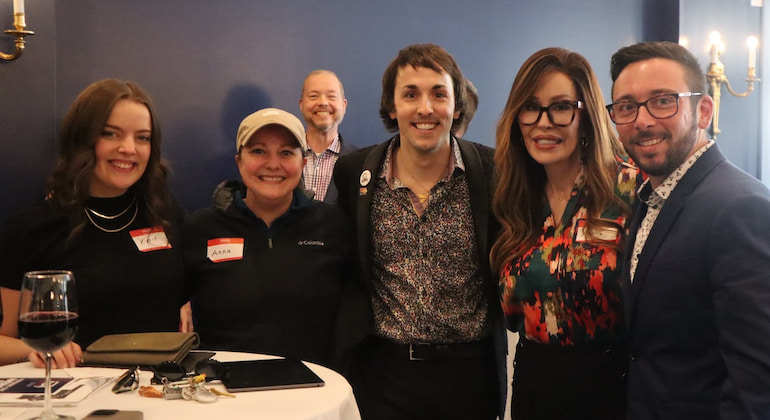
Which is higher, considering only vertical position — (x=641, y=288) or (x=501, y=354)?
(x=641, y=288)

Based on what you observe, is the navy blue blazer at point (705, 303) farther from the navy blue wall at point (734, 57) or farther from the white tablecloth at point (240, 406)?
the navy blue wall at point (734, 57)

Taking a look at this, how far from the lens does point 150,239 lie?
2414 mm

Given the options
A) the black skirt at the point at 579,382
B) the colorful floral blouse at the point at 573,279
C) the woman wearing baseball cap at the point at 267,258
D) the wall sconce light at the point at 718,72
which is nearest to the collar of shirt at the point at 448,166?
the woman wearing baseball cap at the point at 267,258

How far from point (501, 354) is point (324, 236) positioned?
811 millimetres

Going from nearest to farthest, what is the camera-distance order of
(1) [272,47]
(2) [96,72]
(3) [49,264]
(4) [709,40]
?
(3) [49,264] < (2) [96,72] < (1) [272,47] < (4) [709,40]

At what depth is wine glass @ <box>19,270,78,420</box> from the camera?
57.1 inches

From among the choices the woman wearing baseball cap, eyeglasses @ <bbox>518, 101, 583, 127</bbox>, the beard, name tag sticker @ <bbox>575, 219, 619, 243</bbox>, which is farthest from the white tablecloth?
eyeglasses @ <bbox>518, 101, 583, 127</bbox>

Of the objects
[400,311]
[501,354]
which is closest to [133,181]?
[400,311]

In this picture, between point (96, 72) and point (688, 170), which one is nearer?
point (688, 170)

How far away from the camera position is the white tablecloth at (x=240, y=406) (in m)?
1.47

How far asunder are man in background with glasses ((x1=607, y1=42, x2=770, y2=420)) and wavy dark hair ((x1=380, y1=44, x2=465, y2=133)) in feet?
2.66

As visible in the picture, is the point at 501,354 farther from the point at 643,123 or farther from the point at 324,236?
the point at 643,123

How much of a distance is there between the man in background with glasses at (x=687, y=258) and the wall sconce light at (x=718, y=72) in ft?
13.8

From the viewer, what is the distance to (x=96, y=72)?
3721 millimetres
